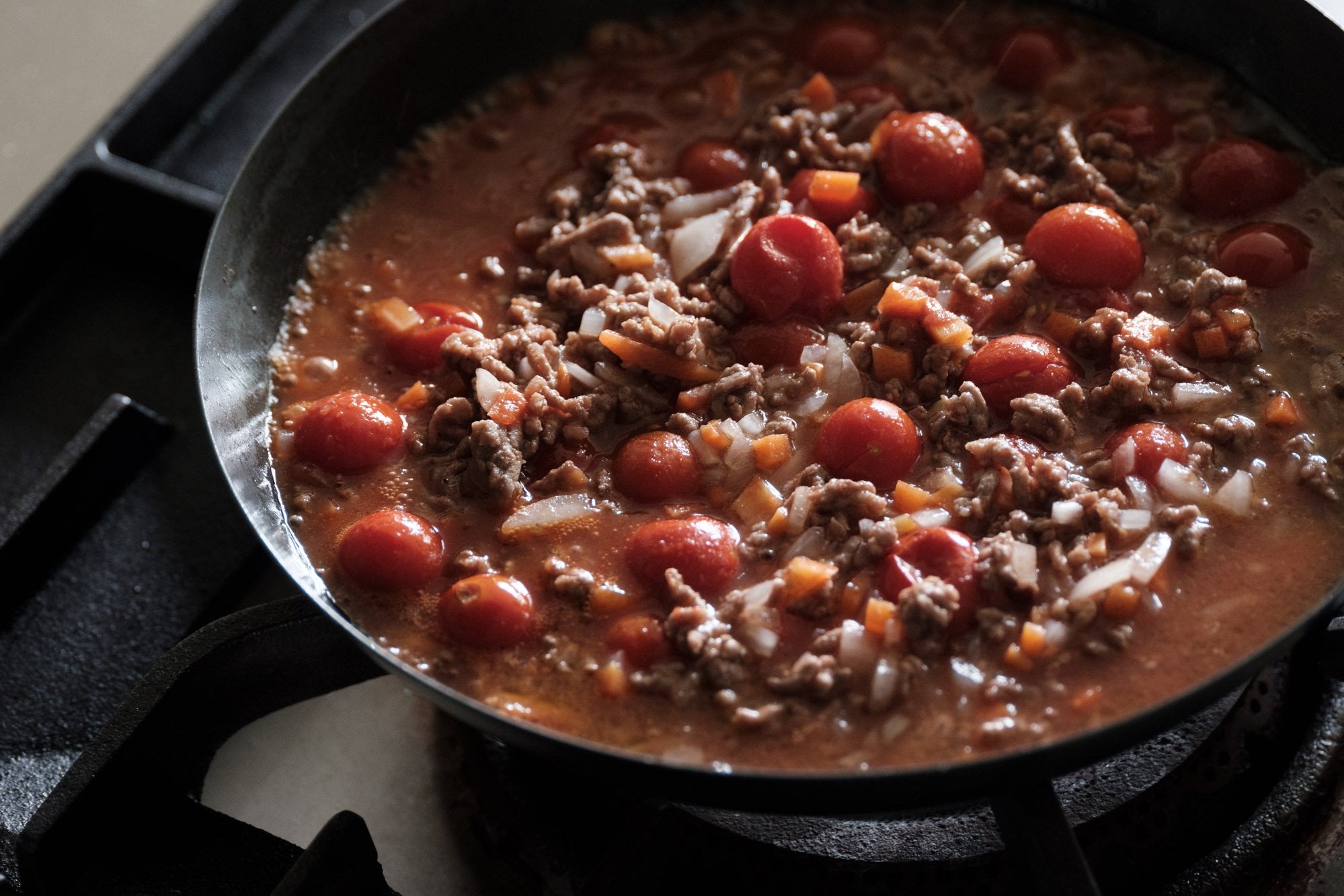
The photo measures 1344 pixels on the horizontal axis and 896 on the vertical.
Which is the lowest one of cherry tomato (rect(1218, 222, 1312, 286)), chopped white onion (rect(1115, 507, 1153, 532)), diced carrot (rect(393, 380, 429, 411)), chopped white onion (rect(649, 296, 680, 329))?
diced carrot (rect(393, 380, 429, 411))

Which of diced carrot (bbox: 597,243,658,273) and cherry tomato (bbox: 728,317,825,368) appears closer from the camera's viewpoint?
cherry tomato (bbox: 728,317,825,368)

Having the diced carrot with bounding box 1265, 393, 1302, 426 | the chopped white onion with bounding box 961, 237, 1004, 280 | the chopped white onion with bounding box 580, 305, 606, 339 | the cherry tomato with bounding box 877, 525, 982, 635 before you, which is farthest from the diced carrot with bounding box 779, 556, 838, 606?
the diced carrot with bounding box 1265, 393, 1302, 426

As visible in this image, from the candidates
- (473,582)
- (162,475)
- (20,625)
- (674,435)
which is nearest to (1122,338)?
(674,435)

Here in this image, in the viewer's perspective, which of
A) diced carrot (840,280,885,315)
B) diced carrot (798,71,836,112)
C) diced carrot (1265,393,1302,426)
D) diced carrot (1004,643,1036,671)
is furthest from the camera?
diced carrot (798,71,836,112)

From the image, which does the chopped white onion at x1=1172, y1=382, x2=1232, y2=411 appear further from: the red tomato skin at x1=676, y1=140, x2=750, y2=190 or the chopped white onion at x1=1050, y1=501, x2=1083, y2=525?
the red tomato skin at x1=676, y1=140, x2=750, y2=190

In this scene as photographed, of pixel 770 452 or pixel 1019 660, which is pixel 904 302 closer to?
pixel 770 452

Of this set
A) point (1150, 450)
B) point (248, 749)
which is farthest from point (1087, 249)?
point (248, 749)

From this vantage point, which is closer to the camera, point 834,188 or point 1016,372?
point 1016,372
